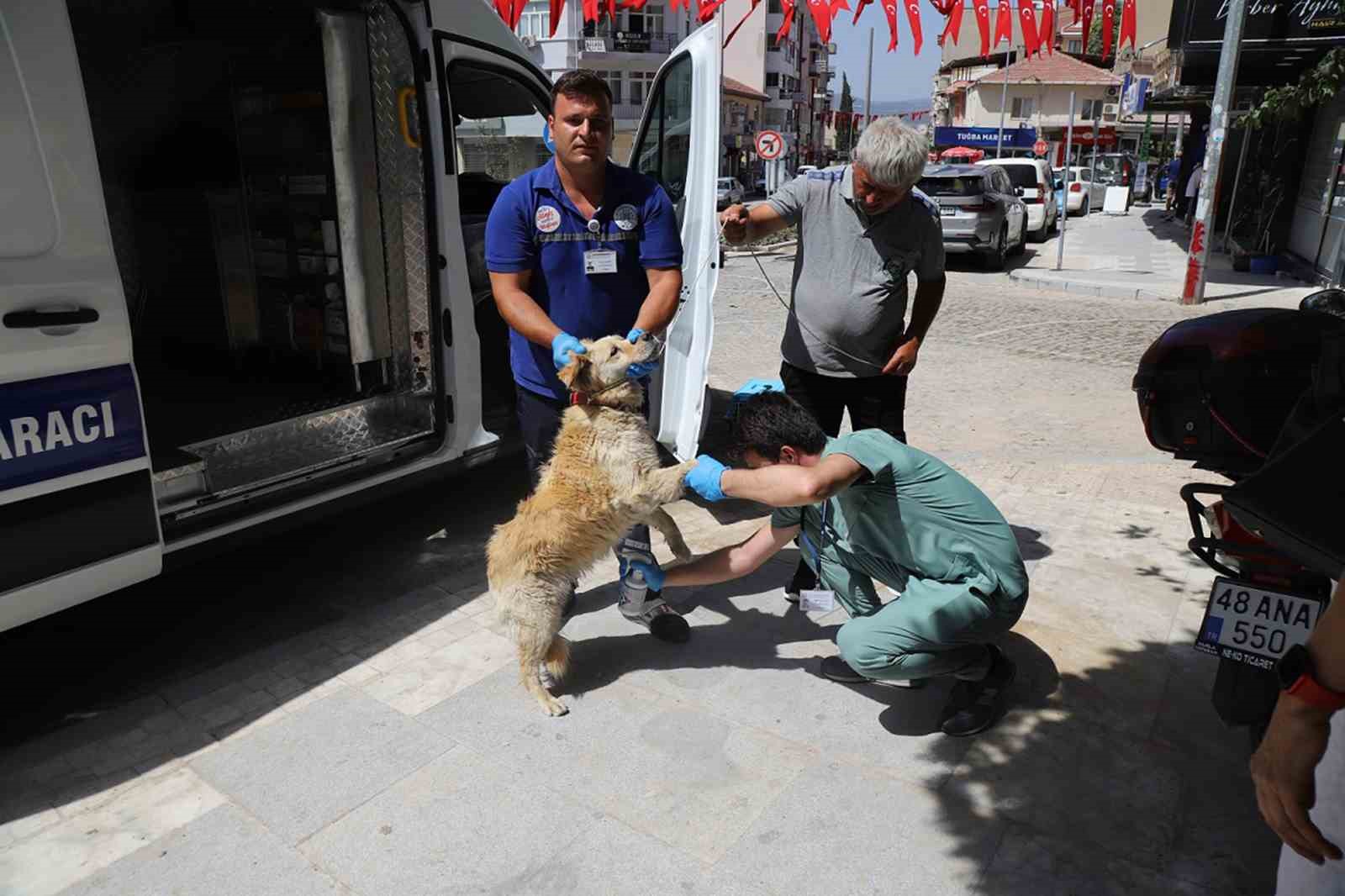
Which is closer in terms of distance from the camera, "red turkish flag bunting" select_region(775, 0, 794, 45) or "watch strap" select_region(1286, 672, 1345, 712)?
"watch strap" select_region(1286, 672, 1345, 712)

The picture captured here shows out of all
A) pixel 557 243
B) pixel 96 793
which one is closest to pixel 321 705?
pixel 96 793

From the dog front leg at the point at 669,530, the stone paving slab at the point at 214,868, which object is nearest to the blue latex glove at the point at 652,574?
the dog front leg at the point at 669,530

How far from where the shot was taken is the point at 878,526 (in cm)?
297

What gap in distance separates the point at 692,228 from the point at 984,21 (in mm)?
2015

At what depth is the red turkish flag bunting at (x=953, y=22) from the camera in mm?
4504

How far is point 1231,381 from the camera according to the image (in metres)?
2.50

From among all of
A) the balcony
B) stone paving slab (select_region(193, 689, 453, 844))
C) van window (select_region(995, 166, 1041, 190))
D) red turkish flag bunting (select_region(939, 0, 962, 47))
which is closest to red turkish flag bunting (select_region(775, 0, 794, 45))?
red turkish flag bunting (select_region(939, 0, 962, 47))

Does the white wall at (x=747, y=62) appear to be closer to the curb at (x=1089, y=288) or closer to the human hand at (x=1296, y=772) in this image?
the curb at (x=1089, y=288)

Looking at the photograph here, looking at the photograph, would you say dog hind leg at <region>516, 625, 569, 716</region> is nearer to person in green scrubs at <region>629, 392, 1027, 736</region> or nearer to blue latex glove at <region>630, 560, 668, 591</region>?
blue latex glove at <region>630, 560, 668, 591</region>

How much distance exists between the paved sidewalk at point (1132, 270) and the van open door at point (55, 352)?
13174mm

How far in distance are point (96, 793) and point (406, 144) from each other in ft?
10.1

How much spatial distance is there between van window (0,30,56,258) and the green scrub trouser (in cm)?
282

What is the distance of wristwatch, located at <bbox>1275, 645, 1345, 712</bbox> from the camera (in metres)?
1.29

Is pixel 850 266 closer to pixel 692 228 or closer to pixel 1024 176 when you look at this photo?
pixel 692 228
